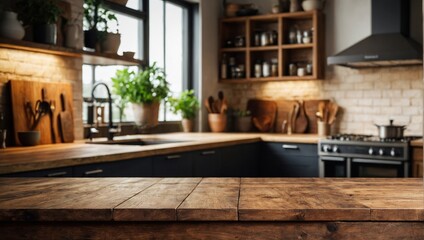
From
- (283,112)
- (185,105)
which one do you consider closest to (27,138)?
(185,105)

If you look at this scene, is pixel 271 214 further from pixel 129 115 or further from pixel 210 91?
pixel 210 91

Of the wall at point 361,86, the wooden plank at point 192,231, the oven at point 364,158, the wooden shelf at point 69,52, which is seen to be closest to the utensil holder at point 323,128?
the wall at point 361,86

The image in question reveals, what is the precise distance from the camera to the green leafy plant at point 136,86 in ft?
16.8

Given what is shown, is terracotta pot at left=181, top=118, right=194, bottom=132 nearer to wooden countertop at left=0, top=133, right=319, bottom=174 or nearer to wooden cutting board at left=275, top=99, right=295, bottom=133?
wooden cutting board at left=275, top=99, right=295, bottom=133

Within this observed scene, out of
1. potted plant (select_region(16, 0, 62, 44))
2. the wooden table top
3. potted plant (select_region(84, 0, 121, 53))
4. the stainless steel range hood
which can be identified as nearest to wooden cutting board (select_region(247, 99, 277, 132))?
the stainless steel range hood

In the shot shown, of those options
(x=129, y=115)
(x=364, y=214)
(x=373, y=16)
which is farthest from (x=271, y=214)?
(x=373, y=16)

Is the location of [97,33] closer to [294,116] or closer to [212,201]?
[294,116]

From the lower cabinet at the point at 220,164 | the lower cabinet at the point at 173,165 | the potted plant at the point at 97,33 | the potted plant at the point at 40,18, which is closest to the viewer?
the lower cabinet at the point at 220,164

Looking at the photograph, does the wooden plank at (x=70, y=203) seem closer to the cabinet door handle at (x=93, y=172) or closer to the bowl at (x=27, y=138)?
the cabinet door handle at (x=93, y=172)

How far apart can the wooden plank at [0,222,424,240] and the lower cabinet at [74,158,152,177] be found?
59.8 inches

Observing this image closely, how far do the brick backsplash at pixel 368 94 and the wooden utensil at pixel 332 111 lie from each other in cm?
7

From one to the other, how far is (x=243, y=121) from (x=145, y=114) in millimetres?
1557

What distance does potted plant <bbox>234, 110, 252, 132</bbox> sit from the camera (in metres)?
6.42

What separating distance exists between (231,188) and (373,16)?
13.5 ft
